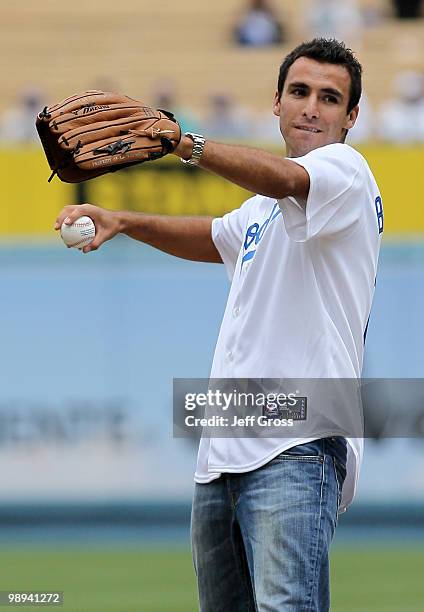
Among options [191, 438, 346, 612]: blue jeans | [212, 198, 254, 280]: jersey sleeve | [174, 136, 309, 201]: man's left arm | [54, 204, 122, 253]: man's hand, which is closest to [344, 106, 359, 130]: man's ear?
[212, 198, 254, 280]: jersey sleeve

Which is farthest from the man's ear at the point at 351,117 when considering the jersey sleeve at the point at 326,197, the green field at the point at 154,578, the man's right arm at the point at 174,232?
the green field at the point at 154,578

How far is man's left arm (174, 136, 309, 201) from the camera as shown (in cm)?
341

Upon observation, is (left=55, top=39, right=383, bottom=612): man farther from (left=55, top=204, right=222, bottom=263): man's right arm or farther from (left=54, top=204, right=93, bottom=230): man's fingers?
(left=55, top=204, right=222, bottom=263): man's right arm

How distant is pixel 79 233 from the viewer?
397cm

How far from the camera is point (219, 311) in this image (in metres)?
10.9

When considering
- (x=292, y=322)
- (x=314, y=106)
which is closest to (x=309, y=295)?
(x=292, y=322)

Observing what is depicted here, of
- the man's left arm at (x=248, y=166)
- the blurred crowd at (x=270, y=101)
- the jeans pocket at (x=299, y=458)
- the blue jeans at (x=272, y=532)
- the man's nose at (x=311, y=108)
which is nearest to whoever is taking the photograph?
the man's left arm at (x=248, y=166)

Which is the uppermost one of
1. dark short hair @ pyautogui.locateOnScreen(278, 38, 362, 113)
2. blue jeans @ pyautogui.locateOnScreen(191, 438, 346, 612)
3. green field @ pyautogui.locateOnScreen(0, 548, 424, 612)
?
dark short hair @ pyautogui.locateOnScreen(278, 38, 362, 113)

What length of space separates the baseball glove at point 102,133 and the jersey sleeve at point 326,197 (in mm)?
396

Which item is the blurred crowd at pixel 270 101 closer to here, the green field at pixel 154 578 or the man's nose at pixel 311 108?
the green field at pixel 154 578

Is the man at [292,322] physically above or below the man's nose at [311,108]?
below

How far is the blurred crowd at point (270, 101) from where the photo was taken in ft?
37.2

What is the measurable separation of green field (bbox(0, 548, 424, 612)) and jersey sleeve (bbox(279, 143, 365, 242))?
3.78 m

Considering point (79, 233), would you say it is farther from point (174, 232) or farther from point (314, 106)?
point (314, 106)
